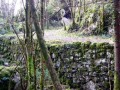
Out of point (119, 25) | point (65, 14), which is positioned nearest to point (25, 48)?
point (119, 25)

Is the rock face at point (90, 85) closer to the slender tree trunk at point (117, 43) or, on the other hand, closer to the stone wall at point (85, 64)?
the stone wall at point (85, 64)

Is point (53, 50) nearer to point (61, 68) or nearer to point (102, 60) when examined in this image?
point (61, 68)

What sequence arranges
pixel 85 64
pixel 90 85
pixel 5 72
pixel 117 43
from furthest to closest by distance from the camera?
pixel 85 64
pixel 90 85
pixel 5 72
pixel 117 43

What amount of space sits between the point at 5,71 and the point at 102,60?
3584mm

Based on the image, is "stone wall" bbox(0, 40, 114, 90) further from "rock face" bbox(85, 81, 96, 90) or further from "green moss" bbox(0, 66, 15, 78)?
"green moss" bbox(0, 66, 15, 78)

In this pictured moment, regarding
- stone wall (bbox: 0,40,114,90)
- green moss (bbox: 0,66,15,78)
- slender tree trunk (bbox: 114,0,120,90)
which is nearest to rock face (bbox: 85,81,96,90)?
stone wall (bbox: 0,40,114,90)

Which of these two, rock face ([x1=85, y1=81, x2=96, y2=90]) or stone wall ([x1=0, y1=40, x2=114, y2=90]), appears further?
rock face ([x1=85, y1=81, x2=96, y2=90])

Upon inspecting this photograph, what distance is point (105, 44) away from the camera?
9852 millimetres

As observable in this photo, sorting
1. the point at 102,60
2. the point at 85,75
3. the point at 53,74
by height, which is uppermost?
the point at 53,74

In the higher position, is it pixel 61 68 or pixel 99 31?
pixel 99 31

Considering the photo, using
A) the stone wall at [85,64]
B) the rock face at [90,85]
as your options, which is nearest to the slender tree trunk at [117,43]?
the stone wall at [85,64]

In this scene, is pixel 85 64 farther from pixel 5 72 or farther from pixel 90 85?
pixel 5 72

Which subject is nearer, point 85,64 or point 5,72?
point 5,72

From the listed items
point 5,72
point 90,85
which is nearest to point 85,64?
point 90,85
